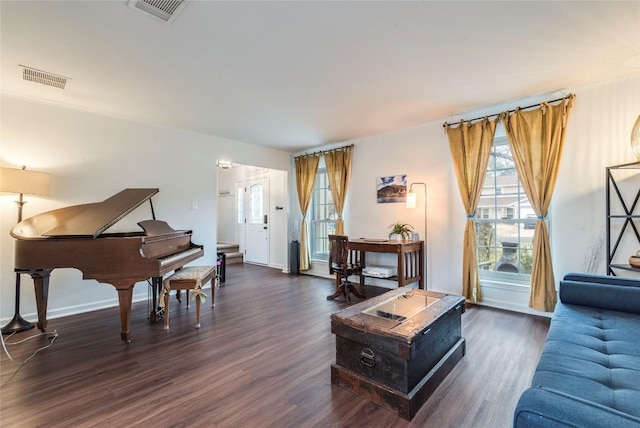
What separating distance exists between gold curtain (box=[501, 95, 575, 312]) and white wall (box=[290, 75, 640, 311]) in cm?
13

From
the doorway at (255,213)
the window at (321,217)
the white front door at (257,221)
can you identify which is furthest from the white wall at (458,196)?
the white front door at (257,221)

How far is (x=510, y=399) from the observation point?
1.78 metres

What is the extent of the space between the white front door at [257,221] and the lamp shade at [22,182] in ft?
13.5

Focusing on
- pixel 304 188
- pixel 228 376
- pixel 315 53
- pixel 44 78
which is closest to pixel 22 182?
pixel 44 78

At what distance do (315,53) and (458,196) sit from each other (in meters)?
2.71

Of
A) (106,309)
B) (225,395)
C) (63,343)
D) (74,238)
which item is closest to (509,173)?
(225,395)

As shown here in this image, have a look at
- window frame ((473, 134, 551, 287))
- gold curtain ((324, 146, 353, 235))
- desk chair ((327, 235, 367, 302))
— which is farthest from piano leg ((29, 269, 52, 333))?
window frame ((473, 134, 551, 287))

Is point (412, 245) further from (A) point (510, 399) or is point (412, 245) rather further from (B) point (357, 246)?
(A) point (510, 399)

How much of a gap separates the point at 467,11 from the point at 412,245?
9.19 feet

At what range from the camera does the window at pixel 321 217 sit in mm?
5684

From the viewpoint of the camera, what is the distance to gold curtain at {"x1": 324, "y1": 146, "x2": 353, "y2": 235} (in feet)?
16.9

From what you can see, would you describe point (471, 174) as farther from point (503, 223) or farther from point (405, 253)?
point (405, 253)

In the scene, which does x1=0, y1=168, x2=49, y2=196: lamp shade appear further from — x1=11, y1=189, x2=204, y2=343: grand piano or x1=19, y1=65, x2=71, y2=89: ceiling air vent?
x1=19, y1=65, x2=71, y2=89: ceiling air vent

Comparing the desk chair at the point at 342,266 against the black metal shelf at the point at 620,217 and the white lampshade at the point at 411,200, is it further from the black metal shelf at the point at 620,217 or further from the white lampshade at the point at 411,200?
the black metal shelf at the point at 620,217
